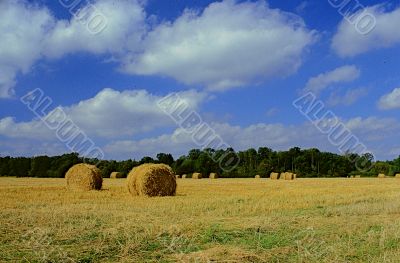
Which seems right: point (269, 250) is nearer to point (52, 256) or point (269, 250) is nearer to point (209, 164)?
point (52, 256)

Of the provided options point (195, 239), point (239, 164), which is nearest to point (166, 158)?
point (239, 164)

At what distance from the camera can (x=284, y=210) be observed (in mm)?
14242

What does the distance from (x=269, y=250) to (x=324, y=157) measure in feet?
240

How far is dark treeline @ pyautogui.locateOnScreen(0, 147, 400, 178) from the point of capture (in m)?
60.3

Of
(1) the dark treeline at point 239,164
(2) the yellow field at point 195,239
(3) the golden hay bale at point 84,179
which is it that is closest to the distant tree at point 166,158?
(1) the dark treeline at point 239,164

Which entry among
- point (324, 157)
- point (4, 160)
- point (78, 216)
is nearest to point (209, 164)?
point (324, 157)

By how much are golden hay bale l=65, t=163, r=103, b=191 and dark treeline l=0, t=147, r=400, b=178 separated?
25408 mm

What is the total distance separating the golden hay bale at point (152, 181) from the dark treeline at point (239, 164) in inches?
1168

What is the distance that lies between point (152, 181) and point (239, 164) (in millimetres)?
56954

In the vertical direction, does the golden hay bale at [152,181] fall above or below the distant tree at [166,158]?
below

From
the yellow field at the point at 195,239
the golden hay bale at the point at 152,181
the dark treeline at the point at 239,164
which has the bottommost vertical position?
the yellow field at the point at 195,239

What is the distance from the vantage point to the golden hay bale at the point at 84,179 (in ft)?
85.0

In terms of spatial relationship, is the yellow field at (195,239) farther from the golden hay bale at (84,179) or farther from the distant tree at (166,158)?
the distant tree at (166,158)

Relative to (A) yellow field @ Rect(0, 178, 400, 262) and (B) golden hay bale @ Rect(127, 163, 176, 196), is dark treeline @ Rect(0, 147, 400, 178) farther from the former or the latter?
(A) yellow field @ Rect(0, 178, 400, 262)
